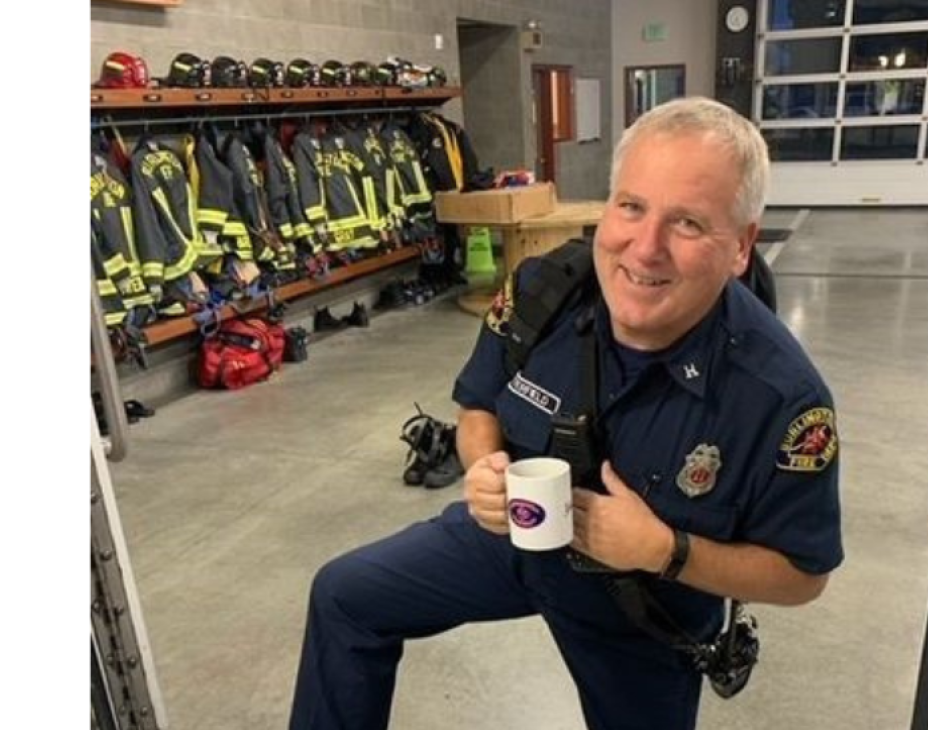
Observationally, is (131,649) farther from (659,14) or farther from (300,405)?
(659,14)

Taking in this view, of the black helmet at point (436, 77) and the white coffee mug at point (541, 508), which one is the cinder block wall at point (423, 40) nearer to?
the black helmet at point (436, 77)

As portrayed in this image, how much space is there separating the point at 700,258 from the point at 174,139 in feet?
15.2

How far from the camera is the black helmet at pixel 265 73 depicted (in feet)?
17.8

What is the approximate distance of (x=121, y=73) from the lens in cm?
455

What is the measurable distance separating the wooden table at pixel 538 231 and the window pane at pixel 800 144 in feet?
22.8

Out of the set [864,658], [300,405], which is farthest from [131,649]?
[300,405]

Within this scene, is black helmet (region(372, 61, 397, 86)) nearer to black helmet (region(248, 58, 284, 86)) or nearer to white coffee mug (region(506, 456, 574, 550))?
black helmet (region(248, 58, 284, 86))

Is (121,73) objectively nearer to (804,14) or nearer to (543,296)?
(543,296)

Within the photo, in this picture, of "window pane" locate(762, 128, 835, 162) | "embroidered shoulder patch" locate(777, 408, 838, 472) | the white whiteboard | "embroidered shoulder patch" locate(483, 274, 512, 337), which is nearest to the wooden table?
"embroidered shoulder patch" locate(483, 274, 512, 337)

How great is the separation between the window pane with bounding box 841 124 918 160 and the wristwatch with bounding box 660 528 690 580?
12.6 m

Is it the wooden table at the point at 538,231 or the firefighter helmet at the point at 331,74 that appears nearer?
the firefighter helmet at the point at 331,74

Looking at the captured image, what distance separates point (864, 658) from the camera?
2455mm

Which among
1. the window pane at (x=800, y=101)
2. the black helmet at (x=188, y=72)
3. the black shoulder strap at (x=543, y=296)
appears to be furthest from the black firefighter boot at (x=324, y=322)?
the window pane at (x=800, y=101)

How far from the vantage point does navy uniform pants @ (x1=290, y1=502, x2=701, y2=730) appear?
4.92 feet
